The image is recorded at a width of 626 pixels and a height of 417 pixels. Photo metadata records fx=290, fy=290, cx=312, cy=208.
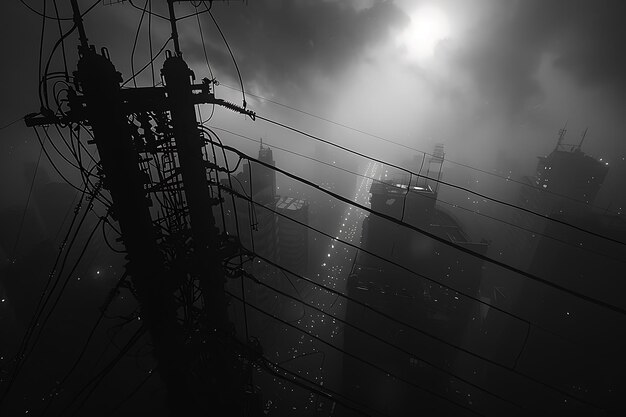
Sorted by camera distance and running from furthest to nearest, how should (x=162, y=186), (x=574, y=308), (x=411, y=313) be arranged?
(x=574, y=308) → (x=411, y=313) → (x=162, y=186)

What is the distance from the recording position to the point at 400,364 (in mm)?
37625

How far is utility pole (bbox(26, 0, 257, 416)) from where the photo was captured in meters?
5.28

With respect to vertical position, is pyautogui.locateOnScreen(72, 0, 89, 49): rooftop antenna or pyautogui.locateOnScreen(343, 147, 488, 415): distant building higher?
pyautogui.locateOnScreen(343, 147, 488, 415): distant building

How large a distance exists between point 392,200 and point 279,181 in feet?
426

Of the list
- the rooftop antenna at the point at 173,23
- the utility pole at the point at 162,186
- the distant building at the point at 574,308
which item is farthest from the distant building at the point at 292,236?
the rooftop antenna at the point at 173,23

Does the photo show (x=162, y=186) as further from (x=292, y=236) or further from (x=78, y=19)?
(x=292, y=236)

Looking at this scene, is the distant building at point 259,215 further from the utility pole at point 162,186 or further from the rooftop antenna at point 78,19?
the rooftop antenna at point 78,19

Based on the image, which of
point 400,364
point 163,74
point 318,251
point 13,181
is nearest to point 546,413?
point 400,364

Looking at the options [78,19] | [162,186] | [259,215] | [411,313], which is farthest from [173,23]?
[259,215]

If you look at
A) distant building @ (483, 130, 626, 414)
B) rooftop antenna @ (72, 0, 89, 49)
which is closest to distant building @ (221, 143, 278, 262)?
rooftop antenna @ (72, 0, 89, 49)

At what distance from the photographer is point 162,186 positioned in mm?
6953

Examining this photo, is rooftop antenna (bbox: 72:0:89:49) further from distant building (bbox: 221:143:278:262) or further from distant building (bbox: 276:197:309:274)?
distant building (bbox: 276:197:309:274)

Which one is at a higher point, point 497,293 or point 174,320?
point 497,293

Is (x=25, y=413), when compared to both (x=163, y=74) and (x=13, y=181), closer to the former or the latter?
(x=163, y=74)
